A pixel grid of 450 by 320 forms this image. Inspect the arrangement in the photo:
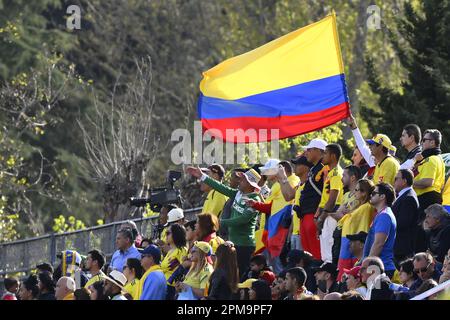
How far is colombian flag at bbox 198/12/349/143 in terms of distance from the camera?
70.7 feet

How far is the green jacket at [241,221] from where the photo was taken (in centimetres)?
2078

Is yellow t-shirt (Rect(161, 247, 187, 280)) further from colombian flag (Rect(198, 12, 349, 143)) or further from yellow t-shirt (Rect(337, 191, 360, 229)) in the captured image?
colombian flag (Rect(198, 12, 349, 143))

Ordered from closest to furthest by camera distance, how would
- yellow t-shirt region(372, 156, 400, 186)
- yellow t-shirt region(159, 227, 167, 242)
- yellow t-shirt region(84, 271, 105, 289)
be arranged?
yellow t-shirt region(84, 271, 105, 289)
yellow t-shirt region(372, 156, 400, 186)
yellow t-shirt region(159, 227, 167, 242)

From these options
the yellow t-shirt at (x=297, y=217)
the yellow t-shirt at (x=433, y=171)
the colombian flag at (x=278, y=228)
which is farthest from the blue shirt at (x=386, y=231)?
the colombian flag at (x=278, y=228)

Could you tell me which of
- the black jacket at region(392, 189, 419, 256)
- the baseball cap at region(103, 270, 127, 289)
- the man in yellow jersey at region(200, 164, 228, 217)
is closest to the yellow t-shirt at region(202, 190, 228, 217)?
the man in yellow jersey at region(200, 164, 228, 217)

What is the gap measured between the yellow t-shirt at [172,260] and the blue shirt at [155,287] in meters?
0.56

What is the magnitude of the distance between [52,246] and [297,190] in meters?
6.95

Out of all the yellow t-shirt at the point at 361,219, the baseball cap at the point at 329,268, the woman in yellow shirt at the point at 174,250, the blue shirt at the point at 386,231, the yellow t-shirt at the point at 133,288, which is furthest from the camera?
the woman in yellow shirt at the point at 174,250

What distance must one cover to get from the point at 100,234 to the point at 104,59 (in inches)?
862

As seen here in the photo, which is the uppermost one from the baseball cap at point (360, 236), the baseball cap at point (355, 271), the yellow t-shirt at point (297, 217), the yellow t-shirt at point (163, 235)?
the yellow t-shirt at point (297, 217)

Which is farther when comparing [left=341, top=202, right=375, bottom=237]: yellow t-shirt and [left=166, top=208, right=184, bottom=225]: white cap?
[left=166, top=208, right=184, bottom=225]: white cap

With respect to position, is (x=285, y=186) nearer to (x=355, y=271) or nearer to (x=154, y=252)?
(x=154, y=252)

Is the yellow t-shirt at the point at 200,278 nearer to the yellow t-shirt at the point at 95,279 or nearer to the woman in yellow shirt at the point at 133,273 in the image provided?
the woman in yellow shirt at the point at 133,273

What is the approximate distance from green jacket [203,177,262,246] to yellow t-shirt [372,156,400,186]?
1.51 metres
